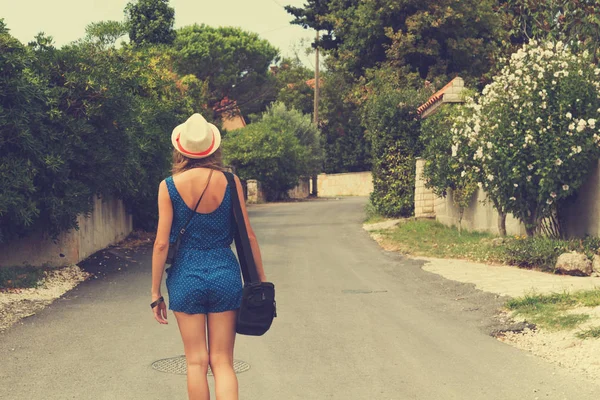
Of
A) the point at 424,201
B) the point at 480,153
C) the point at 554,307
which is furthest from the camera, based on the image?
the point at 424,201

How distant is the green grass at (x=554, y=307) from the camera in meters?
8.82

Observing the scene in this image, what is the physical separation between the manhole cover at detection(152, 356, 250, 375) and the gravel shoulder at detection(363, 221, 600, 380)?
2.79 metres

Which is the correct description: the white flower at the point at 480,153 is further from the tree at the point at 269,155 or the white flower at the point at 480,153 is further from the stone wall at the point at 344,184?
the stone wall at the point at 344,184

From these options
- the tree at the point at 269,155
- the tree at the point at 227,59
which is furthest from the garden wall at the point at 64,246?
the tree at the point at 227,59

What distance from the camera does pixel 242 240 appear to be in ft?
16.2

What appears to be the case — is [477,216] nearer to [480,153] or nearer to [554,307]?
[480,153]

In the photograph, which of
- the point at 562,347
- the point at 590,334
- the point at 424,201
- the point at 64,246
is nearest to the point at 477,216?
the point at 424,201

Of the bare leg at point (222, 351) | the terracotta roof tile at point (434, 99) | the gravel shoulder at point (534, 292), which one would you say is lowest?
the gravel shoulder at point (534, 292)

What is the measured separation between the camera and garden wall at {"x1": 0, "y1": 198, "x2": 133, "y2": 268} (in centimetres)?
1398

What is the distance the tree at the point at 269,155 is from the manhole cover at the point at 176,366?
3245 centimetres

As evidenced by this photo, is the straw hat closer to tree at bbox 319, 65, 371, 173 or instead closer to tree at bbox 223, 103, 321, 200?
tree at bbox 223, 103, 321, 200

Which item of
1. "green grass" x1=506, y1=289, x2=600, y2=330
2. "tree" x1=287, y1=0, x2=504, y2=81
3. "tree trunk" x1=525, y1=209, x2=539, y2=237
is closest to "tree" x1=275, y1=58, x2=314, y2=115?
"tree" x1=287, y1=0, x2=504, y2=81

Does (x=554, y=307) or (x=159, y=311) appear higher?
(x=159, y=311)

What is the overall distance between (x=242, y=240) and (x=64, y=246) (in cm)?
1032
